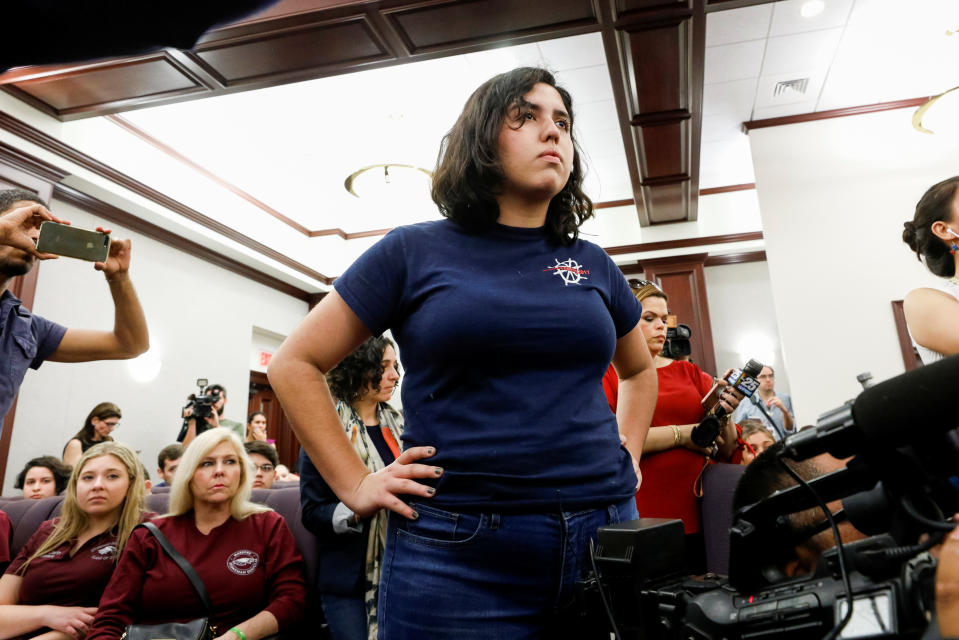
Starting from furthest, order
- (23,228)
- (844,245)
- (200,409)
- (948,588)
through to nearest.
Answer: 1. (200,409)
2. (844,245)
3. (23,228)
4. (948,588)

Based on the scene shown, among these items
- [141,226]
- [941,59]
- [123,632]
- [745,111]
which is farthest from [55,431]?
[941,59]

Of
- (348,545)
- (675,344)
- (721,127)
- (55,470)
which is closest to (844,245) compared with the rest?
(721,127)

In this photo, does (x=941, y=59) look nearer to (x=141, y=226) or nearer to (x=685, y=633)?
(x=685, y=633)

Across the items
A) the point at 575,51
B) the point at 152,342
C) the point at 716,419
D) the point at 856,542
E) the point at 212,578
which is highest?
the point at 575,51

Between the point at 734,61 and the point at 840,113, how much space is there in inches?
39.5

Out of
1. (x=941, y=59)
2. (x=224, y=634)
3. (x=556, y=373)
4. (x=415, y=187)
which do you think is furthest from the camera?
(x=415, y=187)

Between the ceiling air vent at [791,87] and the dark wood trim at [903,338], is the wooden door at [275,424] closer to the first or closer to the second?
the ceiling air vent at [791,87]

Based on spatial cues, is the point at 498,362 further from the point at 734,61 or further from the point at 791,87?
the point at 791,87

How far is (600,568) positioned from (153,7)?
58cm

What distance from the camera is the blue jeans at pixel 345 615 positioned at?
1852 millimetres

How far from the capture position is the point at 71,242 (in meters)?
1.24

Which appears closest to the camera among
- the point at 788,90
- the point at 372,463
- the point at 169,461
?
the point at 372,463

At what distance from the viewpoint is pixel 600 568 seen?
64cm

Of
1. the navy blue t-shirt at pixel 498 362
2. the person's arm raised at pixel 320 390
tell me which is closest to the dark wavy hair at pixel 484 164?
A: the navy blue t-shirt at pixel 498 362
